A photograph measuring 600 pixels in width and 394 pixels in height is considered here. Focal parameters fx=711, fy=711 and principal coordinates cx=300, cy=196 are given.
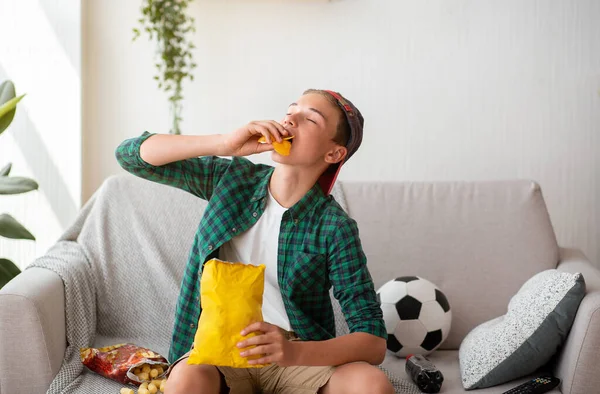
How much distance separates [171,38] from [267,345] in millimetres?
1658

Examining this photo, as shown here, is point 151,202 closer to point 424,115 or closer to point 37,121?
point 37,121

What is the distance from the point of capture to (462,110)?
294 cm

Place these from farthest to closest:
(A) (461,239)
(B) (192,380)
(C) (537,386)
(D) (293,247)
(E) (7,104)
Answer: (A) (461,239) < (E) (7,104) < (C) (537,386) < (D) (293,247) < (B) (192,380)

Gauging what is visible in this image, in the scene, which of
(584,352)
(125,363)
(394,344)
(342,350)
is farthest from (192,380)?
(584,352)

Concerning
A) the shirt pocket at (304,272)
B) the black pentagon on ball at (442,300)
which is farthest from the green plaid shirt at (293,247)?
the black pentagon on ball at (442,300)

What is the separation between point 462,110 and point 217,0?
1.10 metres

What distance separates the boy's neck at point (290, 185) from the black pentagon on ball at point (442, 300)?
2.21 ft

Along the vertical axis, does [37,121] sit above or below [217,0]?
below

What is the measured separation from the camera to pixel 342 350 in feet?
5.17

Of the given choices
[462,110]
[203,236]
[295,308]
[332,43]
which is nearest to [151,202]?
[203,236]

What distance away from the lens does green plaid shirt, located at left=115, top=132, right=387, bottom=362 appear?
5.59 feet

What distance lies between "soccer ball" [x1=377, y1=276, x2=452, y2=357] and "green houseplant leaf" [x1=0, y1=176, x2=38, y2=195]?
44.8 inches

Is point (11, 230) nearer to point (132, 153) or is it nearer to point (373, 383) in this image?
point (132, 153)

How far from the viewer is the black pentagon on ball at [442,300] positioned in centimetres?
223
